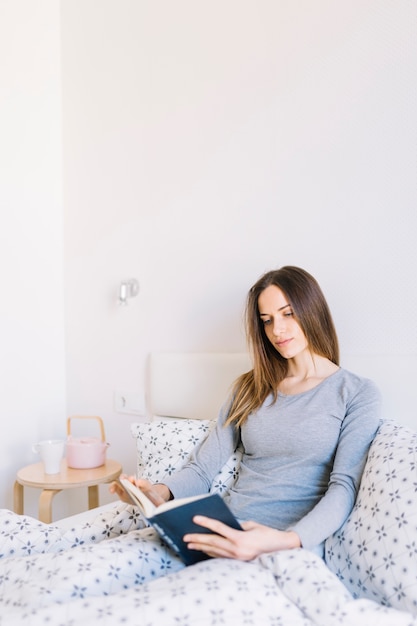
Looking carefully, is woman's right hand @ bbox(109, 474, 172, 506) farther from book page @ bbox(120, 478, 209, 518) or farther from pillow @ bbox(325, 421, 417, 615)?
pillow @ bbox(325, 421, 417, 615)

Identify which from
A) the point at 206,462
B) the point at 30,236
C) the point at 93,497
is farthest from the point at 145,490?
the point at 30,236

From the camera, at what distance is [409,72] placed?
4.48ft

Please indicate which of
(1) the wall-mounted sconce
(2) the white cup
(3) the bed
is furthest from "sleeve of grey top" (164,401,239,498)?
(1) the wall-mounted sconce

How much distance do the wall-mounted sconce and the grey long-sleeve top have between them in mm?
813

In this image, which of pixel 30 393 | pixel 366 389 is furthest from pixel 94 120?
pixel 366 389

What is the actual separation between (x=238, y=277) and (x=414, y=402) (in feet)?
2.19

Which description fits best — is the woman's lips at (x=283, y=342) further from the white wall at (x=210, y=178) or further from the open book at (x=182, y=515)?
the open book at (x=182, y=515)

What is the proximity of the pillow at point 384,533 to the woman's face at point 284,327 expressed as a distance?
0.96 feet

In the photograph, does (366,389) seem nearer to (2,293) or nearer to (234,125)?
(234,125)

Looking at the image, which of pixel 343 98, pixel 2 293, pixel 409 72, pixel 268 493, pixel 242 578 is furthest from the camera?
pixel 2 293

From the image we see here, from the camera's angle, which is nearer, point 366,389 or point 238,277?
point 366,389

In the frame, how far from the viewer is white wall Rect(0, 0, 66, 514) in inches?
80.6

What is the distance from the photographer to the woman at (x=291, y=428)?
114cm

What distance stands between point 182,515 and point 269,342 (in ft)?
1.92
